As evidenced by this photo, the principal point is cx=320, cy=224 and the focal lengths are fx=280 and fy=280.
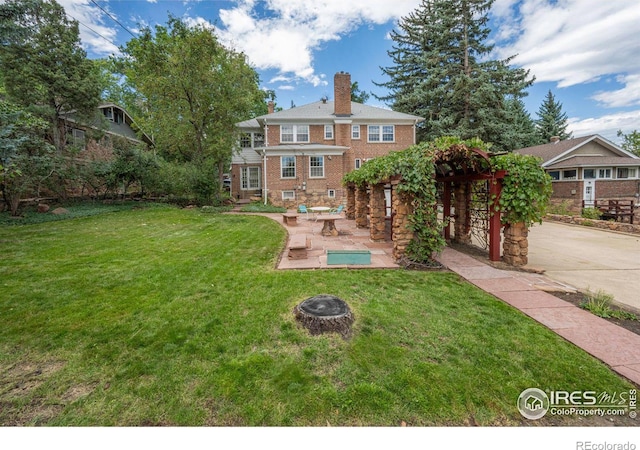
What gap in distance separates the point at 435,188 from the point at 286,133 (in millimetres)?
16524

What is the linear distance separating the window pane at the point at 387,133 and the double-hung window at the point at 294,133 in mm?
5918

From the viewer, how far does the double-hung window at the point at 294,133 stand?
2019cm

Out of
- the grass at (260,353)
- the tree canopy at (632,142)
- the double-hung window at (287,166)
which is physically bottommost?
the grass at (260,353)

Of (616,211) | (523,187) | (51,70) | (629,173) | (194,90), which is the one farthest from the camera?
(629,173)

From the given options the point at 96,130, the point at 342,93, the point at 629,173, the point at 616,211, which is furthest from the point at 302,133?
the point at 629,173

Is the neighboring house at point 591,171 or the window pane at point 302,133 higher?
the window pane at point 302,133

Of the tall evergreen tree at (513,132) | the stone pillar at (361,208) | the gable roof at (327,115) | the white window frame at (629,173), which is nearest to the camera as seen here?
the stone pillar at (361,208)

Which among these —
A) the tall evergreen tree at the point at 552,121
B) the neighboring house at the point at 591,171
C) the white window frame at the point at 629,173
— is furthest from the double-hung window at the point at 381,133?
the tall evergreen tree at the point at 552,121

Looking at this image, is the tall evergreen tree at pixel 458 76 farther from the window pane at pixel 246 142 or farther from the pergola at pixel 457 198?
the pergola at pixel 457 198

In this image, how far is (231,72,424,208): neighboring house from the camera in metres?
19.0

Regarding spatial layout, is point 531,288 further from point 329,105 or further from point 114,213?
point 329,105

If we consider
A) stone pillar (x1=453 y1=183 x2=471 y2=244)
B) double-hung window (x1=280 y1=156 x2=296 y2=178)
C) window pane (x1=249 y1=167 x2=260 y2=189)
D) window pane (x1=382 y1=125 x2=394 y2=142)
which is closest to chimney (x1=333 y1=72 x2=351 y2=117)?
window pane (x1=382 y1=125 x2=394 y2=142)

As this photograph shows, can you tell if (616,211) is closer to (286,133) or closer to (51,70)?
(286,133)

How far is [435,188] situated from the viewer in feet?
18.1
